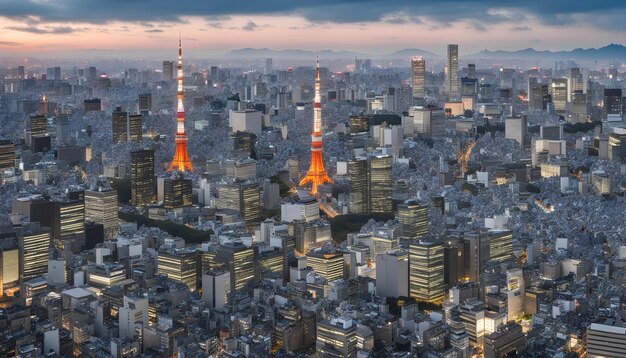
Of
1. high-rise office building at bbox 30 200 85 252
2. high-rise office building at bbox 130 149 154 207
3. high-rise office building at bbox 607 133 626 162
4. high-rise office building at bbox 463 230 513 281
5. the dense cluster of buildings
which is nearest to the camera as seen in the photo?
the dense cluster of buildings

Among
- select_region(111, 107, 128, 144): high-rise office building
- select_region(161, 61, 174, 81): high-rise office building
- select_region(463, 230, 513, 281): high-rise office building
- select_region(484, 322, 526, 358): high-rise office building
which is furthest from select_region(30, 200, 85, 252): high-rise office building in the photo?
select_region(161, 61, 174, 81): high-rise office building

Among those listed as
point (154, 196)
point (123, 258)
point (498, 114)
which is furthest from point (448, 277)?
point (498, 114)

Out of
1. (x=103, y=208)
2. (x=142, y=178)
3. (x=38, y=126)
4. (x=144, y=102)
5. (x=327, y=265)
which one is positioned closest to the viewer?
(x=327, y=265)

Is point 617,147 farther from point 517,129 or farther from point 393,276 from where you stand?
point 393,276

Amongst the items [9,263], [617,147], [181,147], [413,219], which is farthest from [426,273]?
[617,147]

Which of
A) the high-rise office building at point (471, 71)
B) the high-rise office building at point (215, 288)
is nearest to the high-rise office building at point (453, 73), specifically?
the high-rise office building at point (471, 71)

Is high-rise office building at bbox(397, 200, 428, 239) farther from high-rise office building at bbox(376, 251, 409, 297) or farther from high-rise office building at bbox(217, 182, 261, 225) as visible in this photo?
high-rise office building at bbox(217, 182, 261, 225)

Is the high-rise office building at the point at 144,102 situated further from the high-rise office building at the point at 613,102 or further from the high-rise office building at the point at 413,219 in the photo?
the high-rise office building at the point at 413,219
